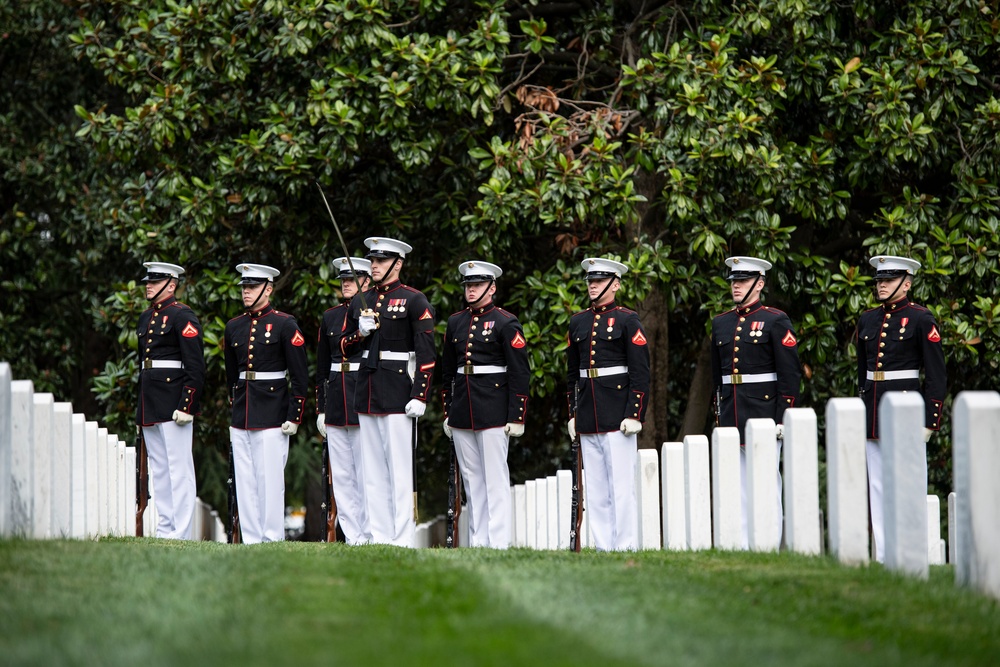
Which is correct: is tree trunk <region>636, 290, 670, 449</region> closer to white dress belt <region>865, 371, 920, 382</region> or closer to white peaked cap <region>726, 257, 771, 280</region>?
white peaked cap <region>726, 257, 771, 280</region>

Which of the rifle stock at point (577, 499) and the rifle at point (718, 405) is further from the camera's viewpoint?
the rifle at point (718, 405)

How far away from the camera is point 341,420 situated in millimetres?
11617

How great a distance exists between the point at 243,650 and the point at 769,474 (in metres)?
3.82

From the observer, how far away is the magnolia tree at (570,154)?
493 inches

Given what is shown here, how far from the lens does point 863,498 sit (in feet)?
22.2

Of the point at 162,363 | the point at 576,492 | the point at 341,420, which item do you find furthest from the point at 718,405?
the point at 162,363

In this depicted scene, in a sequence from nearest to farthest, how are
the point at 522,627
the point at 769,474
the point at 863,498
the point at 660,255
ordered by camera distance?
the point at 522,627 → the point at 863,498 → the point at 769,474 → the point at 660,255

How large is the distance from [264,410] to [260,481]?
59cm

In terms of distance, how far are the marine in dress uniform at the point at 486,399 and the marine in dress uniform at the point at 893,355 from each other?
8.46 ft

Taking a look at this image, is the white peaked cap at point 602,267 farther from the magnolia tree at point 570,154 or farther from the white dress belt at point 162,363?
the white dress belt at point 162,363

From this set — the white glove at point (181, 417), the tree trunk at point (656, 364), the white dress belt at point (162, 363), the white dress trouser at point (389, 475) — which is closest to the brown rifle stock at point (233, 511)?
the white glove at point (181, 417)

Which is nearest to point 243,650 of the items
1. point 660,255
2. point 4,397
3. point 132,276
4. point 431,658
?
point 431,658

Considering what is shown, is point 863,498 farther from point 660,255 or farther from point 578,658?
point 660,255

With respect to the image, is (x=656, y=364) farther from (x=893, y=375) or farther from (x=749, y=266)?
(x=893, y=375)
